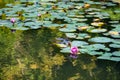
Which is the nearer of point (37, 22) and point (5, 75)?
point (5, 75)

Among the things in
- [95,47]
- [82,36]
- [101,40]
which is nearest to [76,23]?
[82,36]

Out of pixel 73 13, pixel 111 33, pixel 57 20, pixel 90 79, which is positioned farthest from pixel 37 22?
pixel 90 79

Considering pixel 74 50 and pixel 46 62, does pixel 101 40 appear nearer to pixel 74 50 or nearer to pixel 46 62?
pixel 74 50

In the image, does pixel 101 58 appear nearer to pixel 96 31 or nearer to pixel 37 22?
pixel 96 31

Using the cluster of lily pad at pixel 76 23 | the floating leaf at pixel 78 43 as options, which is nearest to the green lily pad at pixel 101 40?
the cluster of lily pad at pixel 76 23

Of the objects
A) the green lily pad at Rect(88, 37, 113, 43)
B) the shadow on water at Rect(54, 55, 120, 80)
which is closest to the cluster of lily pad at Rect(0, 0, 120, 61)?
the green lily pad at Rect(88, 37, 113, 43)

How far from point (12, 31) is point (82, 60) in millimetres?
1703

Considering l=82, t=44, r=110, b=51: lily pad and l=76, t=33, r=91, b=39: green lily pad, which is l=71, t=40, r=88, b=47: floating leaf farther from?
l=76, t=33, r=91, b=39: green lily pad

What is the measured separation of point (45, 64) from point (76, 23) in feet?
6.10

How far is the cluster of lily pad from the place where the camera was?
3.78 metres

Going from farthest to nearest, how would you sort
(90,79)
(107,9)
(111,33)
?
(107,9) → (111,33) → (90,79)

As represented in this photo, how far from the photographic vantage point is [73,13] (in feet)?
19.7

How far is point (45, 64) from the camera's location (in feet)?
11.2

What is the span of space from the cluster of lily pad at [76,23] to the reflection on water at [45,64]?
14cm
